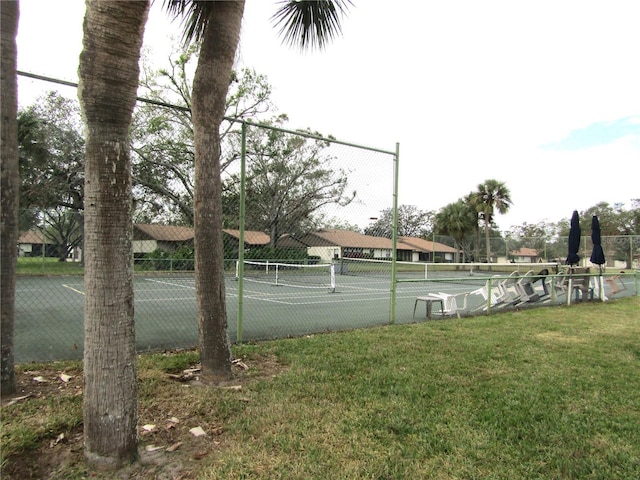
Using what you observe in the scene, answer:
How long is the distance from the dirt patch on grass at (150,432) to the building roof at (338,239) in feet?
11.1

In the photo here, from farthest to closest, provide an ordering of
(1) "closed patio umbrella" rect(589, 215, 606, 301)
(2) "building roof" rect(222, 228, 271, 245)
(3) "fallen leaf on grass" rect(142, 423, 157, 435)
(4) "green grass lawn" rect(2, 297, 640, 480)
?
1. (1) "closed patio umbrella" rect(589, 215, 606, 301)
2. (2) "building roof" rect(222, 228, 271, 245)
3. (3) "fallen leaf on grass" rect(142, 423, 157, 435)
4. (4) "green grass lawn" rect(2, 297, 640, 480)

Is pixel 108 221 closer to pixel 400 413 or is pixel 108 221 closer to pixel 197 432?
pixel 197 432

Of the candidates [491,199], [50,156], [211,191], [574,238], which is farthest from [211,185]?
[491,199]

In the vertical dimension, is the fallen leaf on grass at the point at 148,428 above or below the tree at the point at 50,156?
below

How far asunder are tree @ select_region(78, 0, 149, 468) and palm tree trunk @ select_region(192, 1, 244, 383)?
4.92 feet

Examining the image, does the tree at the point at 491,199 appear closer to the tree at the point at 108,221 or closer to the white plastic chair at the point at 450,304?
the white plastic chair at the point at 450,304

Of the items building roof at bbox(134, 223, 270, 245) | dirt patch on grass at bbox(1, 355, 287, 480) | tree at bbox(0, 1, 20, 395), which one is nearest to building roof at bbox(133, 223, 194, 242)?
building roof at bbox(134, 223, 270, 245)

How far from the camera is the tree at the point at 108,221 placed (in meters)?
2.43

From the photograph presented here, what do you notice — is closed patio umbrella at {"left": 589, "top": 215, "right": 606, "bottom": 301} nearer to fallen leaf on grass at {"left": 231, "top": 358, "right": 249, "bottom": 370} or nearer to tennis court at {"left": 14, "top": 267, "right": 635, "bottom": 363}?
tennis court at {"left": 14, "top": 267, "right": 635, "bottom": 363}

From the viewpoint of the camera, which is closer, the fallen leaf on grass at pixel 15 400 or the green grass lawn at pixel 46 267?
the fallen leaf on grass at pixel 15 400

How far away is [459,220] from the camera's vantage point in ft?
145

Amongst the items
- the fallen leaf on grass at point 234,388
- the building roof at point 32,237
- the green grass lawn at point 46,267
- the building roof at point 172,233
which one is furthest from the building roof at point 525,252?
the building roof at point 32,237

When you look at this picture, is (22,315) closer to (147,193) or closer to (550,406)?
(147,193)

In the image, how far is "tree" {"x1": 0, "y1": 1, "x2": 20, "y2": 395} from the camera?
10.6 feet
